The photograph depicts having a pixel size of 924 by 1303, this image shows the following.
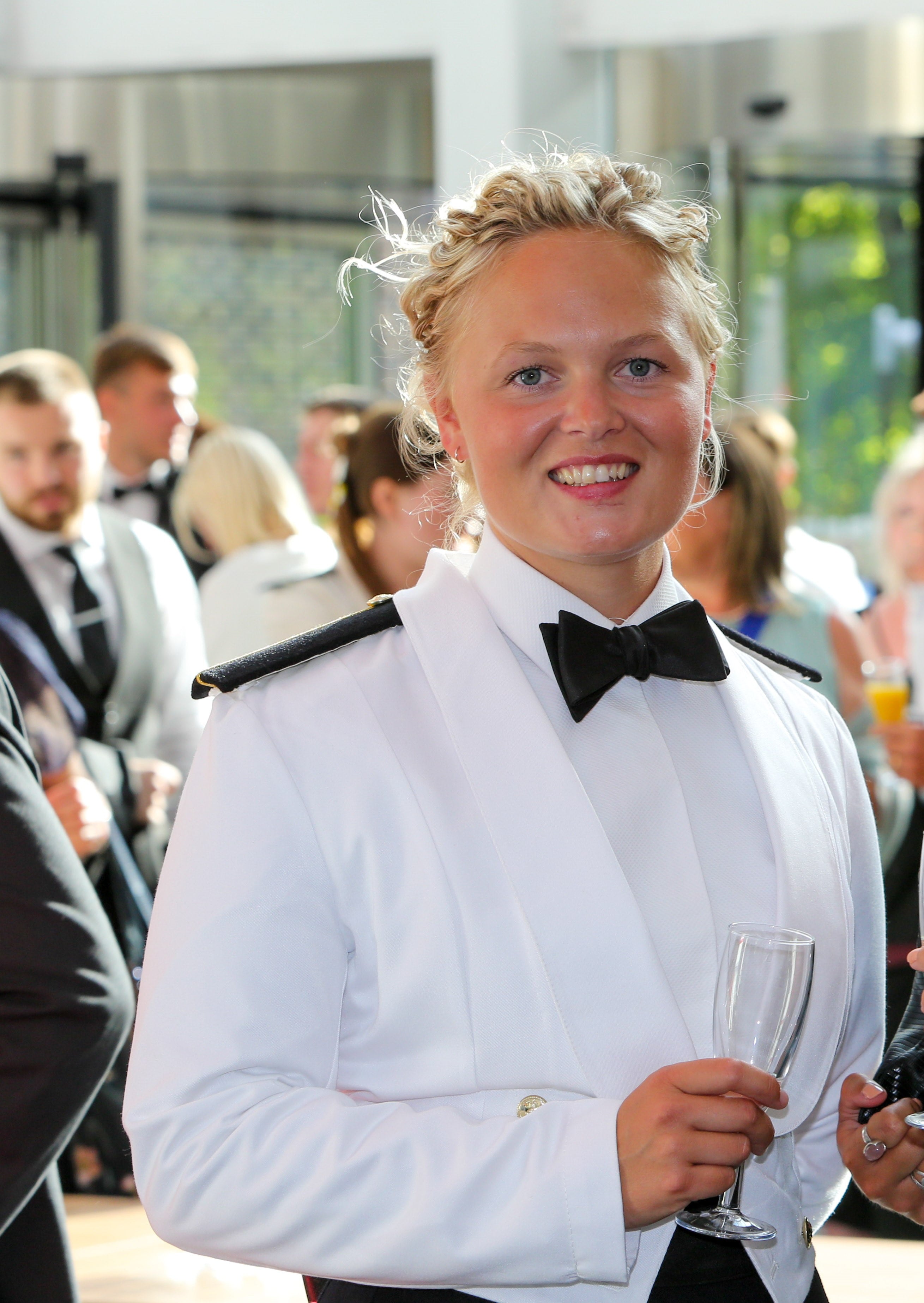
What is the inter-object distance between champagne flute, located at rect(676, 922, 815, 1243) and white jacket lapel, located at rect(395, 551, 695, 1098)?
0.07m

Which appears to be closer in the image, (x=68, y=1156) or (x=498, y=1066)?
(x=498, y=1066)

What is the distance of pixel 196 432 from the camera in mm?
6199

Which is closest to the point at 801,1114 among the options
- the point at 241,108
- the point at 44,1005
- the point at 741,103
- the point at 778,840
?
the point at 778,840

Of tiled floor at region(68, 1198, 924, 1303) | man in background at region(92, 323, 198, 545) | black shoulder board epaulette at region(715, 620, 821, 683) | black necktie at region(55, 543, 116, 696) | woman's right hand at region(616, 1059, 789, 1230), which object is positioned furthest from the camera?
man in background at region(92, 323, 198, 545)

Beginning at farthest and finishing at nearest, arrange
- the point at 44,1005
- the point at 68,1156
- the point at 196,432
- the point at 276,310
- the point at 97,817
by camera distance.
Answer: the point at 276,310
the point at 196,432
the point at 68,1156
the point at 97,817
the point at 44,1005

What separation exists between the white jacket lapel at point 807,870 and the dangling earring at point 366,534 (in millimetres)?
2137

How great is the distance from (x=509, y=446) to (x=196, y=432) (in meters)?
4.89

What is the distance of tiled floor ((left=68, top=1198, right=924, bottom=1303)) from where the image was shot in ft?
9.52

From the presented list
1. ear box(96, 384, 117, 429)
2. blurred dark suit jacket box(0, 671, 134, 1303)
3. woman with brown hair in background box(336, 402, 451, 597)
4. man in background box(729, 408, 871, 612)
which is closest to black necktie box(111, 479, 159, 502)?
ear box(96, 384, 117, 429)

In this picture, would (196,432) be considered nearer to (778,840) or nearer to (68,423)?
(68,423)

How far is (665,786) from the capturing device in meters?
1.53

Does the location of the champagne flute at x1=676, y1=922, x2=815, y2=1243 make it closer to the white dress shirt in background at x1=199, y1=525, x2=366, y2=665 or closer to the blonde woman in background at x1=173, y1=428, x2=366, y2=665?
the white dress shirt in background at x1=199, y1=525, x2=366, y2=665

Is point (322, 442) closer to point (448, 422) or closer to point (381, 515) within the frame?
point (381, 515)

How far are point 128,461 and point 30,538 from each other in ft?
6.38
